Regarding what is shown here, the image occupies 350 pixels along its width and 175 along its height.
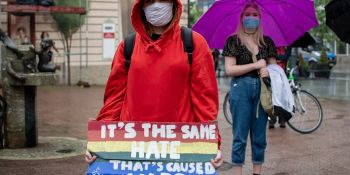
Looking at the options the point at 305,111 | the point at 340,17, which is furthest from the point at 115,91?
the point at 305,111

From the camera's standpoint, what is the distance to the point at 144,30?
3.34 metres

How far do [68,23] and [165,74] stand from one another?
18807 mm

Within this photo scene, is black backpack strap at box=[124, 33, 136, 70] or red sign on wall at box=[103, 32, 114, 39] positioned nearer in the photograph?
black backpack strap at box=[124, 33, 136, 70]

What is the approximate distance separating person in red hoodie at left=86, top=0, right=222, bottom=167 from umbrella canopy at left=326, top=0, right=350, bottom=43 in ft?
7.03

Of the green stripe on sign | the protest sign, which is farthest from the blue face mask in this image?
the green stripe on sign

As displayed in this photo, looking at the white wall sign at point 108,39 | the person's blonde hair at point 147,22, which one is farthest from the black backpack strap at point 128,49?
the white wall sign at point 108,39

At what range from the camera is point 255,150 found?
213 inches

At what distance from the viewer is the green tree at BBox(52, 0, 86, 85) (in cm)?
2138

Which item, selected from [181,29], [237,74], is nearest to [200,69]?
[181,29]

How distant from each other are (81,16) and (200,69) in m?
19.3

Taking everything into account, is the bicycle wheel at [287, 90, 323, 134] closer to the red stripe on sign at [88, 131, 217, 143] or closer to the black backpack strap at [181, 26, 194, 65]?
the black backpack strap at [181, 26, 194, 65]

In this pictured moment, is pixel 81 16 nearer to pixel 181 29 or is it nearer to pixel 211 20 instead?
pixel 211 20

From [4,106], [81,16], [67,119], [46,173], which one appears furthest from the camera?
[81,16]

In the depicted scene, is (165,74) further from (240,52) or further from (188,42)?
(240,52)
